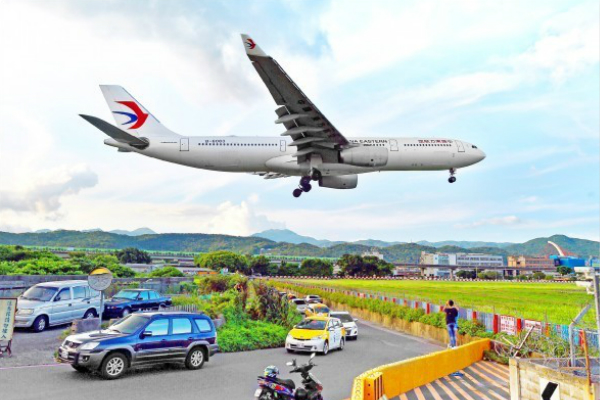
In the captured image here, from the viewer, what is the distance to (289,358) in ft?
55.0

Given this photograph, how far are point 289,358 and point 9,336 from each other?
30.6 feet

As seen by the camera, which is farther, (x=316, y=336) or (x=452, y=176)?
(x=452, y=176)

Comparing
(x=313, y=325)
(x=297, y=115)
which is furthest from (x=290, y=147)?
(x=313, y=325)

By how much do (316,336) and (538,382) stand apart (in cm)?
1005

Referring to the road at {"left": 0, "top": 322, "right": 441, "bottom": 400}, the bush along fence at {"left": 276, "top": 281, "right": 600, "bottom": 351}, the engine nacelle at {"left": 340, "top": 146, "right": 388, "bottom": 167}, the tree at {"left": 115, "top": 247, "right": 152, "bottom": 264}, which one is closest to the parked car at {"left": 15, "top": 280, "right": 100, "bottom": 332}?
the road at {"left": 0, "top": 322, "right": 441, "bottom": 400}

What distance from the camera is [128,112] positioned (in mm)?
32031

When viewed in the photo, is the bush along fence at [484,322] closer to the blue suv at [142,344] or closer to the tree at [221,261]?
the blue suv at [142,344]

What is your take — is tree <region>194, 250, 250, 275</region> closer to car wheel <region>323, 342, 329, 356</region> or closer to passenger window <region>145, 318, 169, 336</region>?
car wheel <region>323, 342, 329, 356</region>

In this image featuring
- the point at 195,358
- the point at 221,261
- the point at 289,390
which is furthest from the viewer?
the point at 221,261

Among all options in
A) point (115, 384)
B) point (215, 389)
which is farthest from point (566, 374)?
point (115, 384)

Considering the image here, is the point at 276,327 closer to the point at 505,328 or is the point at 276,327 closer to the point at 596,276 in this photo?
the point at 505,328

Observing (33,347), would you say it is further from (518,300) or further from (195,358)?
(518,300)

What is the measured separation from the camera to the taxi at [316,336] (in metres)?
17.2

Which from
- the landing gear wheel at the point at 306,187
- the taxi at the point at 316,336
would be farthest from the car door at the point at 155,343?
the landing gear wheel at the point at 306,187
